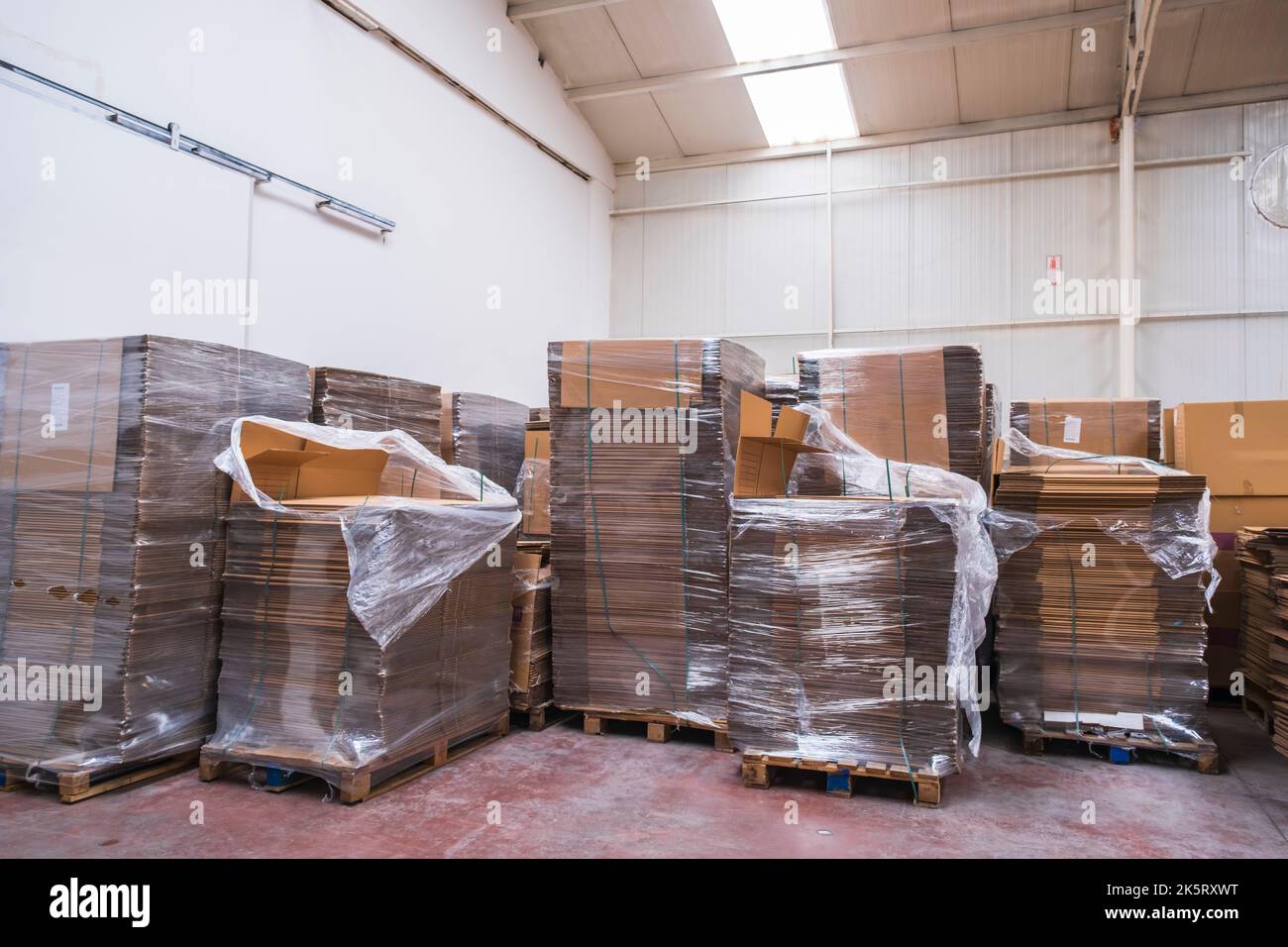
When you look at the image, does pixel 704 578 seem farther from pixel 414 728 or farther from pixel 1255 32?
pixel 1255 32

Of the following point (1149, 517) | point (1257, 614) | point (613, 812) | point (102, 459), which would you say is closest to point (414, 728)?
point (613, 812)

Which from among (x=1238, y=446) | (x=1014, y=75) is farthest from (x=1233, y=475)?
(x=1014, y=75)

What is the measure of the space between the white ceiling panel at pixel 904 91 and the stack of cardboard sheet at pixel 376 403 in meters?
6.76

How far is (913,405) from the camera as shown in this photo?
4914 millimetres

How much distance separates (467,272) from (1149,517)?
6.44m

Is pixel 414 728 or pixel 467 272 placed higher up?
pixel 467 272

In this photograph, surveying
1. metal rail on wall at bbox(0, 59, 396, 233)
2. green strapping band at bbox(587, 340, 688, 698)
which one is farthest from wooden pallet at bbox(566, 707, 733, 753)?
metal rail on wall at bbox(0, 59, 396, 233)

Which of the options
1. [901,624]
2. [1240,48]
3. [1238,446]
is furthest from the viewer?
[1240,48]

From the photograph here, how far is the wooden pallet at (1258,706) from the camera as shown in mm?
5176

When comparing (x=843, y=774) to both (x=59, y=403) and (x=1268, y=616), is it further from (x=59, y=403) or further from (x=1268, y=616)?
(x=59, y=403)

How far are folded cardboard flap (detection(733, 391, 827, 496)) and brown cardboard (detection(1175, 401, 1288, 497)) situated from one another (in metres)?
3.18

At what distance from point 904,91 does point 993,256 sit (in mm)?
2165

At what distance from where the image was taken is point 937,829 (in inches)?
142

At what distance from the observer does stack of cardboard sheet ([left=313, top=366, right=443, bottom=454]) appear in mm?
5215
